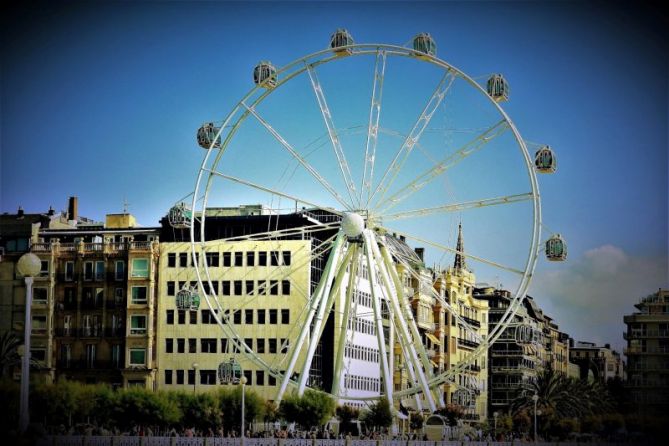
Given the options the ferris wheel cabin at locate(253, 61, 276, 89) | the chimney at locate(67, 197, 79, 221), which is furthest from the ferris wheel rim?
the chimney at locate(67, 197, 79, 221)

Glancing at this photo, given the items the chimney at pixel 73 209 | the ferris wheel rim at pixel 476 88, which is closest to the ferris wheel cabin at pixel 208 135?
the ferris wheel rim at pixel 476 88

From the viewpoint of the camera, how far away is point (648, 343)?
137875 mm

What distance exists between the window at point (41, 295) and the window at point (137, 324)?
26.1ft

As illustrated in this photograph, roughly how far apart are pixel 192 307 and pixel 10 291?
33589 mm

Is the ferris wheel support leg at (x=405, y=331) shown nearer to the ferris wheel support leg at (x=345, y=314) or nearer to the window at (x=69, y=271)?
the ferris wheel support leg at (x=345, y=314)

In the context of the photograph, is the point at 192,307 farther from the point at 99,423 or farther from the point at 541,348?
the point at 541,348

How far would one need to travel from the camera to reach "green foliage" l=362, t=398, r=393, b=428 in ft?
265

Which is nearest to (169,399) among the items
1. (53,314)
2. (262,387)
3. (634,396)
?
(262,387)

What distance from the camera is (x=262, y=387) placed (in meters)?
110

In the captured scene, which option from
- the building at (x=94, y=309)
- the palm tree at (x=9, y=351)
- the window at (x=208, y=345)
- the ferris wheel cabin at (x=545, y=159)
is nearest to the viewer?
the ferris wheel cabin at (x=545, y=159)

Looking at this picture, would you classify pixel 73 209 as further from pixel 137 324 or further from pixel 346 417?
pixel 346 417

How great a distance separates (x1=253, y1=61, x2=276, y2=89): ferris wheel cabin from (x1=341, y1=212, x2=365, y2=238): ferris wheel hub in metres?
9.46

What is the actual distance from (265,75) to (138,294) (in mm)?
37720

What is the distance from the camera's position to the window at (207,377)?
111m
